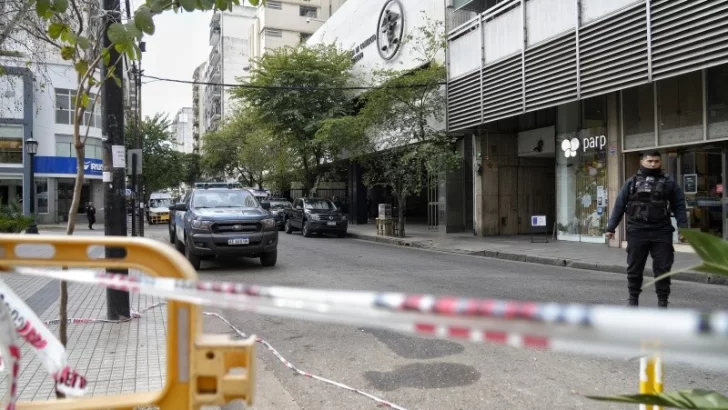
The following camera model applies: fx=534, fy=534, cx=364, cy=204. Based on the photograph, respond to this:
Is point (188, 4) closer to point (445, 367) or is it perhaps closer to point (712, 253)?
point (712, 253)

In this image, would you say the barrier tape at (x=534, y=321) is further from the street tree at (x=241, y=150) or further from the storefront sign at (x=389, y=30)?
the street tree at (x=241, y=150)

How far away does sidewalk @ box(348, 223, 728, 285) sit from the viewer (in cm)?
1087

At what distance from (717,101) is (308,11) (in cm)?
5353

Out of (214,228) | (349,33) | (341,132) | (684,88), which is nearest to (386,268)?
(214,228)

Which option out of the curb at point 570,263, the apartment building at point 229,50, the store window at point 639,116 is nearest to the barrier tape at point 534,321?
the curb at point 570,263

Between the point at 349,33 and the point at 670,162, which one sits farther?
the point at 349,33

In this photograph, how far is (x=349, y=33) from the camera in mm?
29188

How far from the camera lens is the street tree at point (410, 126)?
1847 cm

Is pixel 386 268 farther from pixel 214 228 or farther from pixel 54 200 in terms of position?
pixel 54 200

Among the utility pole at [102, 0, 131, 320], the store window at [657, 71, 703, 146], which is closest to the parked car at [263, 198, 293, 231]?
the store window at [657, 71, 703, 146]

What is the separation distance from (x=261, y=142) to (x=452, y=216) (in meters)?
22.1

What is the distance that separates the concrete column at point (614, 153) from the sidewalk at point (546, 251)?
125 centimetres

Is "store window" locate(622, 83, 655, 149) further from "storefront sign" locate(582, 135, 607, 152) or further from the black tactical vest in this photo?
the black tactical vest

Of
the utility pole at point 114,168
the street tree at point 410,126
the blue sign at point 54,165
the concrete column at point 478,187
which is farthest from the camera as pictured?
the blue sign at point 54,165
